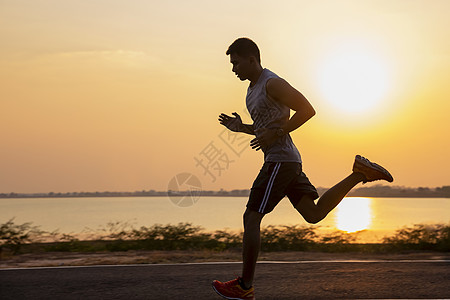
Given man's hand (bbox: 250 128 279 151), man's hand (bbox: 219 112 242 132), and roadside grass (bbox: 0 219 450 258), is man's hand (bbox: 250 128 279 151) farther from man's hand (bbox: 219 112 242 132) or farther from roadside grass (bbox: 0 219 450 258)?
roadside grass (bbox: 0 219 450 258)

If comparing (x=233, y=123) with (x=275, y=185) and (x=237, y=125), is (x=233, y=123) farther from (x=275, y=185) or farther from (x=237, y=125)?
(x=275, y=185)

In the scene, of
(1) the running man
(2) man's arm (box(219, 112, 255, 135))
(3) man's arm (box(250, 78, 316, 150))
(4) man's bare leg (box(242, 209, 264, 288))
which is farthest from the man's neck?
(4) man's bare leg (box(242, 209, 264, 288))

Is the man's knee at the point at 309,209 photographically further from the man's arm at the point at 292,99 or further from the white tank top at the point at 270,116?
the man's arm at the point at 292,99

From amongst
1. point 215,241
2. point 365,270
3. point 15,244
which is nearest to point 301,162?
point 365,270

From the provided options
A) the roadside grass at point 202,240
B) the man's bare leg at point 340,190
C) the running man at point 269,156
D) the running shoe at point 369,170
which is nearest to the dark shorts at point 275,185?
the running man at point 269,156

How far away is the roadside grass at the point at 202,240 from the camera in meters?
9.79

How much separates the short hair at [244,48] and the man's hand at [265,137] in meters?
0.64

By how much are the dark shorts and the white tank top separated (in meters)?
0.07

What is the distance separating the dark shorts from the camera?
4852mm

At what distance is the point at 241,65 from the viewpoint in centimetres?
497

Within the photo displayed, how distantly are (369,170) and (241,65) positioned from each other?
1561mm

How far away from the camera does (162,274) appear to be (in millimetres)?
6371

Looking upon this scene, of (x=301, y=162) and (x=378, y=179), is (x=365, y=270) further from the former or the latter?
(x=301, y=162)

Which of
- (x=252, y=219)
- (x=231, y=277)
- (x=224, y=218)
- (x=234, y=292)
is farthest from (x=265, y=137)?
(x=224, y=218)
